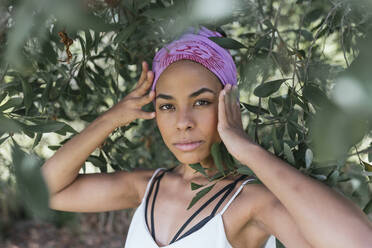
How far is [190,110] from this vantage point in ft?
4.23

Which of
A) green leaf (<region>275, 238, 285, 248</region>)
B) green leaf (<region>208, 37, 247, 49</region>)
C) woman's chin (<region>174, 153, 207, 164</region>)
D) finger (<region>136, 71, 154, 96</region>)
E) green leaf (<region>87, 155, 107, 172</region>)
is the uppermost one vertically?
green leaf (<region>208, 37, 247, 49</region>)

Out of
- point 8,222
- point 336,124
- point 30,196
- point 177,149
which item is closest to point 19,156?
point 30,196

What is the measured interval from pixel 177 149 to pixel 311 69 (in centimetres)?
50

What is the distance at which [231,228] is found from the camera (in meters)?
1.26

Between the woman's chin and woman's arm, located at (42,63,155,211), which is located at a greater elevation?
woman's arm, located at (42,63,155,211)

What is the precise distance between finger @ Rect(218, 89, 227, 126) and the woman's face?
Result: 5cm

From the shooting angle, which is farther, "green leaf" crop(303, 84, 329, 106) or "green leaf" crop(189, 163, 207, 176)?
"green leaf" crop(189, 163, 207, 176)

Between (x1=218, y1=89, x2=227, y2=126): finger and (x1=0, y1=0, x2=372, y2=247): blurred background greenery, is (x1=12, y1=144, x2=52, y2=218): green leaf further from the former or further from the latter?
(x1=218, y1=89, x2=227, y2=126): finger

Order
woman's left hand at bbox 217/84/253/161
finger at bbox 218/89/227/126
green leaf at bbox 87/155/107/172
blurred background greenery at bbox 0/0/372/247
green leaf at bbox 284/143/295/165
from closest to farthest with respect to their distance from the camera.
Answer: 1. blurred background greenery at bbox 0/0/372/247
2. green leaf at bbox 284/143/295/165
3. woman's left hand at bbox 217/84/253/161
4. finger at bbox 218/89/227/126
5. green leaf at bbox 87/155/107/172

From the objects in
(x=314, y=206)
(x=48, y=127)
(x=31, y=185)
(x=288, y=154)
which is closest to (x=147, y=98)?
(x=48, y=127)

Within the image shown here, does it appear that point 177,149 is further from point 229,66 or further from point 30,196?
point 30,196

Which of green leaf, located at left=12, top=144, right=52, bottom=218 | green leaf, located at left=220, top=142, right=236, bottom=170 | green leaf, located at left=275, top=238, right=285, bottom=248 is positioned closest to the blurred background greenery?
green leaf, located at left=12, top=144, right=52, bottom=218

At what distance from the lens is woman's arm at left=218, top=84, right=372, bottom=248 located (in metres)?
0.88

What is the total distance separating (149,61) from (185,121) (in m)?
0.56
